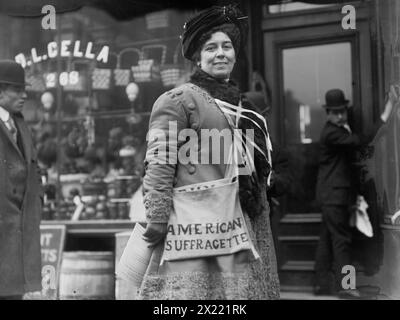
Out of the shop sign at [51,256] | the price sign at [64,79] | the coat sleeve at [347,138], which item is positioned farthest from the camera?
the price sign at [64,79]

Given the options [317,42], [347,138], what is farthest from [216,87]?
[317,42]

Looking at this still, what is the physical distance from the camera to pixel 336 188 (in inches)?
232

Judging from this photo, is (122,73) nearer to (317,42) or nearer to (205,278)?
(317,42)

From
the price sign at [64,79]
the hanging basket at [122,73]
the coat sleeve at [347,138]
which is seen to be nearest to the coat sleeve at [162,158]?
the coat sleeve at [347,138]

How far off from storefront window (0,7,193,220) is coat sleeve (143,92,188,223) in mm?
2647

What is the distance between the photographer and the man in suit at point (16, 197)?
482 centimetres

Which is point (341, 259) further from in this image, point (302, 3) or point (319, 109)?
point (302, 3)

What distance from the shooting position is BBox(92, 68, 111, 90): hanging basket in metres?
6.66

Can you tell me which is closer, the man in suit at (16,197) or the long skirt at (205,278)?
the long skirt at (205,278)

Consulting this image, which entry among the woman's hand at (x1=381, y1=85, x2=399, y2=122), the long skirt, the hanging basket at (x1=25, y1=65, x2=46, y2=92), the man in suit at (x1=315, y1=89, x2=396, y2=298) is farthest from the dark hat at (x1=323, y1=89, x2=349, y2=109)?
the hanging basket at (x1=25, y1=65, x2=46, y2=92)

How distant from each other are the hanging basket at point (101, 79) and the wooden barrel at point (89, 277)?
1.71 metres

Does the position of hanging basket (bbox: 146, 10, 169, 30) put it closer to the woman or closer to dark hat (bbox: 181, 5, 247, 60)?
dark hat (bbox: 181, 5, 247, 60)

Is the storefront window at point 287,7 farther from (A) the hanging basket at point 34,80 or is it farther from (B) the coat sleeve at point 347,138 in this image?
(A) the hanging basket at point 34,80
